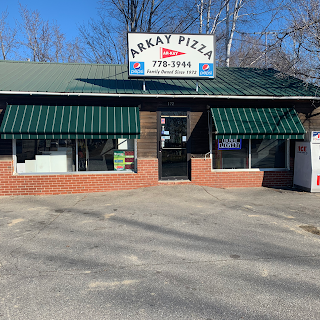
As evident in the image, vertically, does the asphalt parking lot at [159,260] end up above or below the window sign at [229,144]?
below

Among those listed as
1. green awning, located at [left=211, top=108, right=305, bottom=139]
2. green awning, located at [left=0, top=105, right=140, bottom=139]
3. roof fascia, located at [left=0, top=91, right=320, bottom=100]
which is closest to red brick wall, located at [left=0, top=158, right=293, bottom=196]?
green awning, located at [left=0, top=105, right=140, bottom=139]

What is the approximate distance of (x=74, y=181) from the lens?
9219 millimetres

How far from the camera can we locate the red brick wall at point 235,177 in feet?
32.1

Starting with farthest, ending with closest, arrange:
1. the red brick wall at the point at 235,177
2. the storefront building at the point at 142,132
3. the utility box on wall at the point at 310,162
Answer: the red brick wall at the point at 235,177 → the utility box on wall at the point at 310,162 → the storefront building at the point at 142,132

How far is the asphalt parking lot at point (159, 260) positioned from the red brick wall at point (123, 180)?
128 centimetres

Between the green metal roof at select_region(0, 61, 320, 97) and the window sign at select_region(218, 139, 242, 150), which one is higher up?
the green metal roof at select_region(0, 61, 320, 97)

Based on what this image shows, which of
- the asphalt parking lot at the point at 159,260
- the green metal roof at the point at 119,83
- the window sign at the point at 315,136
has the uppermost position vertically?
the green metal roof at the point at 119,83

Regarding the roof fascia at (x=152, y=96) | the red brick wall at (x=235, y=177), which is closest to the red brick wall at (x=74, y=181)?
the red brick wall at (x=235, y=177)

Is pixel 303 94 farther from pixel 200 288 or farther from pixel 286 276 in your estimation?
pixel 200 288

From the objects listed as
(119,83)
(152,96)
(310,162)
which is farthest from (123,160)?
(310,162)

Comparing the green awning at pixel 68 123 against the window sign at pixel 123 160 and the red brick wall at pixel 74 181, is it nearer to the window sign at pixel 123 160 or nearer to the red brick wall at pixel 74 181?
the window sign at pixel 123 160

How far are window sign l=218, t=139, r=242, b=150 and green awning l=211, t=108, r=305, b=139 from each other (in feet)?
2.92

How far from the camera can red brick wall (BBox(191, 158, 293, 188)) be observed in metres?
9.77

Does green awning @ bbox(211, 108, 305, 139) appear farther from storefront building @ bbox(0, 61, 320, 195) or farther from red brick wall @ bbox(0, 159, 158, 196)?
red brick wall @ bbox(0, 159, 158, 196)
